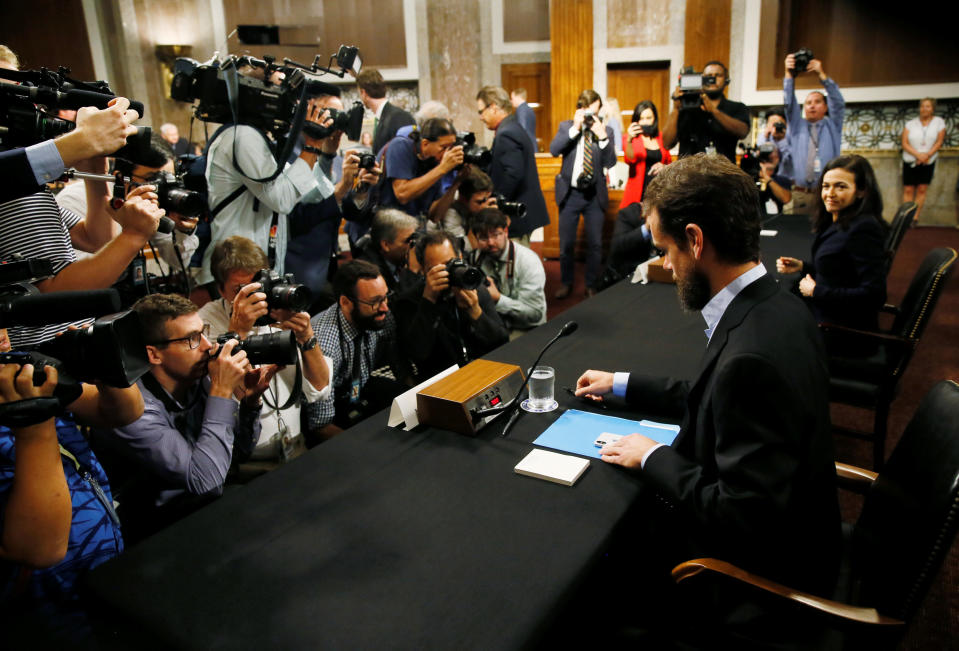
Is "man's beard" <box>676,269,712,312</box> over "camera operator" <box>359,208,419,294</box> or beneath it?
over

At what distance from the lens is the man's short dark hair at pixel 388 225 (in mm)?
2955

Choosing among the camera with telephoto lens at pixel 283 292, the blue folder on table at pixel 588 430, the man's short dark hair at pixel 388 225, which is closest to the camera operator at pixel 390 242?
the man's short dark hair at pixel 388 225

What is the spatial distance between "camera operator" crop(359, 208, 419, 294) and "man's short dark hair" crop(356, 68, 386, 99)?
1165 mm

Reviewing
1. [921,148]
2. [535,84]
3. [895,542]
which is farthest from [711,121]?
[535,84]

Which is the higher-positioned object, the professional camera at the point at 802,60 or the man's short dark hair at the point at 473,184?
the professional camera at the point at 802,60

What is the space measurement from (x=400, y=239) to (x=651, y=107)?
2.60 metres

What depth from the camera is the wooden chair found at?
1.01m

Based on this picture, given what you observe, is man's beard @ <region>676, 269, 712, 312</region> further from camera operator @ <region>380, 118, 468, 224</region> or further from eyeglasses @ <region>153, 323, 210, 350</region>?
camera operator @ <region>380, 118, 468, 224</region>

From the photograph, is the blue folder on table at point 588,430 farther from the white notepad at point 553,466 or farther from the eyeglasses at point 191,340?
the eyeglasses at point 191,340

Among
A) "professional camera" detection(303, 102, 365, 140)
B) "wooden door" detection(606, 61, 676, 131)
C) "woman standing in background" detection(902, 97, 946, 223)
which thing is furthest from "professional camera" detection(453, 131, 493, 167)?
"woman standing in background" detection(902, 97, 946, 223)

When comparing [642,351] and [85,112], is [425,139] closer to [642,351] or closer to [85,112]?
[642,351]

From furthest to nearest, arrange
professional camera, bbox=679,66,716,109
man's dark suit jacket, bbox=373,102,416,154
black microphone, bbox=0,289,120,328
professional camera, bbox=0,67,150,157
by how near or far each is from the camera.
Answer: professional camera, bbox=679,66,716,109 → man's dark suit jacket, bbox=373,102,416,154 → professional camera, bbox=0,67,150,157 → black microphone, bbox=0,289,120,328

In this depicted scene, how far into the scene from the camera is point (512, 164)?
415 cm

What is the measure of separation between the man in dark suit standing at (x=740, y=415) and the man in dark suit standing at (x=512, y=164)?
2924 mm
